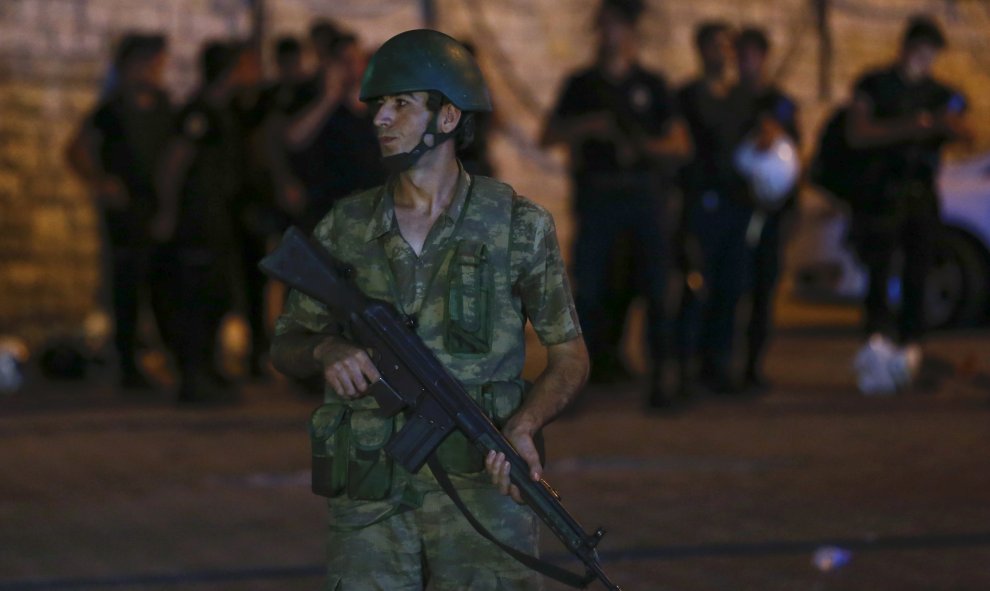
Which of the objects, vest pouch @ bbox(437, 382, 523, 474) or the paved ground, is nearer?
vest pouch @ bbox(437, 382, 523, 474)

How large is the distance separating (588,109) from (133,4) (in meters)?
5.64

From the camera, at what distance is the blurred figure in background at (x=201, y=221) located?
35.9ft

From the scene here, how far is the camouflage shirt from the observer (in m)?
4.16

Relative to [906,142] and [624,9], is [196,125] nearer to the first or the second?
[624,9]

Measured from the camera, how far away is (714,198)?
432 inches

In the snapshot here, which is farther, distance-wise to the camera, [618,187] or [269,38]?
[269,38]

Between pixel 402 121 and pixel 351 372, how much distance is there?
1.84ft

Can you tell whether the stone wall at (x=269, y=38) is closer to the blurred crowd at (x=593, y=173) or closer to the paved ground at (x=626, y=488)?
the blurred crowd at (x=593, y=173)

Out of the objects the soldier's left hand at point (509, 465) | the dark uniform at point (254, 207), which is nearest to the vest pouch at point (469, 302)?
the soldier's left hand at point (509, 465)

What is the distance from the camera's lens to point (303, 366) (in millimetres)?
4234

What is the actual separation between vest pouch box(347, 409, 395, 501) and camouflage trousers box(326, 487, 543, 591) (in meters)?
0.03

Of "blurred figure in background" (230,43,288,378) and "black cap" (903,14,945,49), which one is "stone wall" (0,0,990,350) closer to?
"blurred figure in background" (230,43,288,378)

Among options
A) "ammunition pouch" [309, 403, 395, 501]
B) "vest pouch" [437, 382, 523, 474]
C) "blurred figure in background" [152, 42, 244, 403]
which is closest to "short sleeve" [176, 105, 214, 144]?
"blurred figure in background" [152, 42, 244, 403]

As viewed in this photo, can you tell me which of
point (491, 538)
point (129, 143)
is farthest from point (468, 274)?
point (129, 143)
